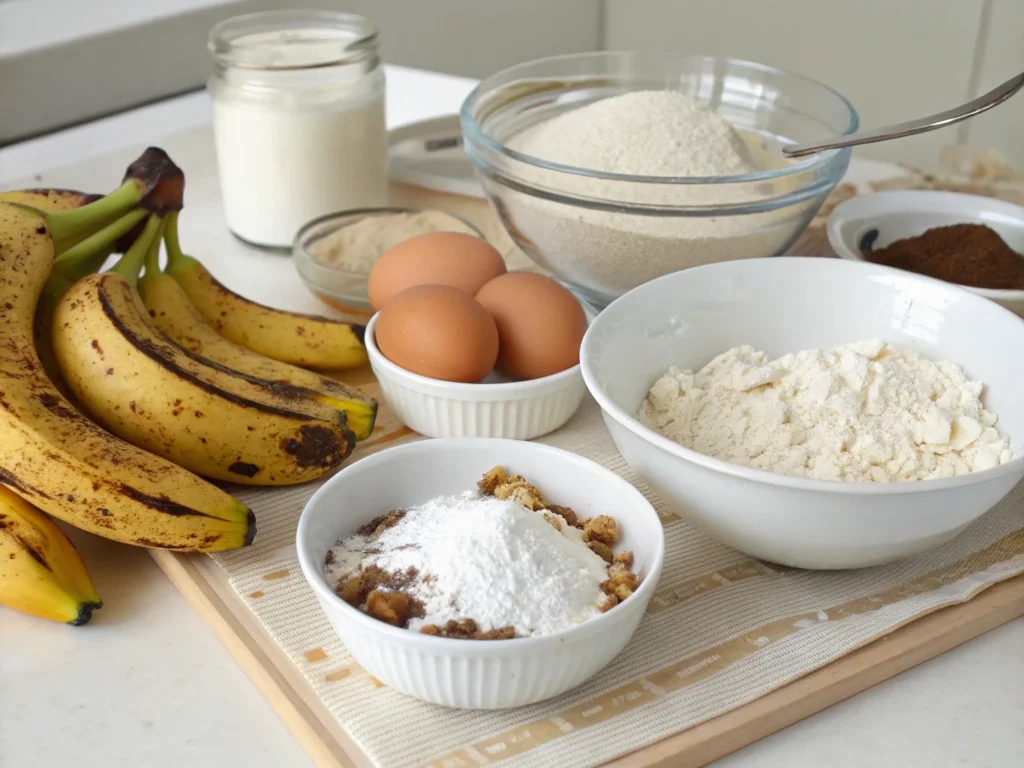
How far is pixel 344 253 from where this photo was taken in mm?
1283

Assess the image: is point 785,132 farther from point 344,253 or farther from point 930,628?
point 930,628

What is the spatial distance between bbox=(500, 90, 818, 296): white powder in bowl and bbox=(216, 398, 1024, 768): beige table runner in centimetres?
29

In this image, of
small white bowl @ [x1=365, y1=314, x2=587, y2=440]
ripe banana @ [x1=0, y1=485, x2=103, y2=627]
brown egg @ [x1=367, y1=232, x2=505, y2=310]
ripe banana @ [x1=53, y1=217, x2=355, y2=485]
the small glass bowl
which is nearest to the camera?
ripe banana @ [x1=0, y1=485, x2=103, y2=627]

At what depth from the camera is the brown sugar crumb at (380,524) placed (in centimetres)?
82

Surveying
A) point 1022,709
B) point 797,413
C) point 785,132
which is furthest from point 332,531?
point 785,132

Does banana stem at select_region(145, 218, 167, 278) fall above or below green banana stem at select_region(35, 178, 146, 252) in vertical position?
below

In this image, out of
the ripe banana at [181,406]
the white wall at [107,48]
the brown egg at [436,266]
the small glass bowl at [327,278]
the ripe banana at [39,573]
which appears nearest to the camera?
the ripe banana at [39,573]

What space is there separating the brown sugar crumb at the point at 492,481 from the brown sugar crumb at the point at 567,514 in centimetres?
5

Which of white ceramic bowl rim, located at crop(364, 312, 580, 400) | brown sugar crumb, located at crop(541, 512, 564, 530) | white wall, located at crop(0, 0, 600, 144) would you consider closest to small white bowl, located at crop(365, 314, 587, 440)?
white ceramic bowl rim, located at crop(364, 312, 580, 400)

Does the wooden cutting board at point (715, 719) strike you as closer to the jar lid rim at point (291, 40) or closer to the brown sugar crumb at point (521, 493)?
the brown sugar crumb at point (521, 493)

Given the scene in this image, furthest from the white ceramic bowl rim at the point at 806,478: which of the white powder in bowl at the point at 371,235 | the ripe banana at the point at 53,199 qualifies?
the ripe banana at the point at 53,199

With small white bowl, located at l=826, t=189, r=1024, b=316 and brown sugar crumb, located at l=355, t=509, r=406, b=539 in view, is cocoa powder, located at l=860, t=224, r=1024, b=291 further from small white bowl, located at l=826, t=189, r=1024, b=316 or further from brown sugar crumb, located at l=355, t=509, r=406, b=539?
brown sugar crumb, located at l=355, t=509, r=406, b=539

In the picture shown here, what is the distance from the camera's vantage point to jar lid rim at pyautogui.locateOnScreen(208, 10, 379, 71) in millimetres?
1298

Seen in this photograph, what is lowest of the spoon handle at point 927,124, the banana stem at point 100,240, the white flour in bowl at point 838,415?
the white flour in bowl at point 838,415
